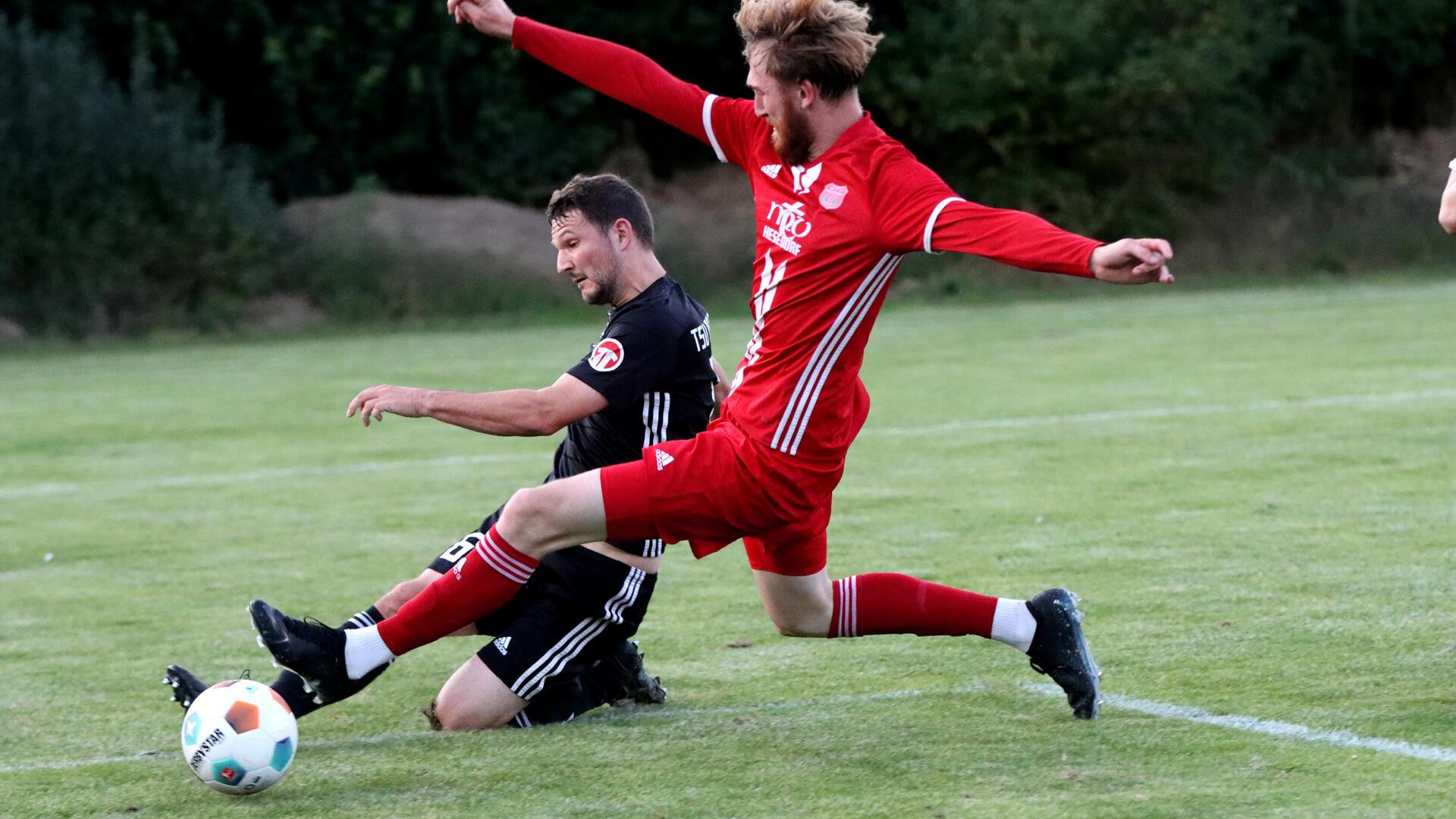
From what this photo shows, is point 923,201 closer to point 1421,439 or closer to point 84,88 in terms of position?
point 1421,439

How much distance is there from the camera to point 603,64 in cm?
529

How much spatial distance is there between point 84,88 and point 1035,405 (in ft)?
56.9

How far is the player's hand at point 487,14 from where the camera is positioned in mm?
5273

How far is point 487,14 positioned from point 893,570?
10.1 ft

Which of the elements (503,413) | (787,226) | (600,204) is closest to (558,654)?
(503,413)

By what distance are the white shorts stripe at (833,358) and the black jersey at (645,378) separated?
462mm

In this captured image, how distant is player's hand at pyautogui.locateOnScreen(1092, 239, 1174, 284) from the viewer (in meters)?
3.87

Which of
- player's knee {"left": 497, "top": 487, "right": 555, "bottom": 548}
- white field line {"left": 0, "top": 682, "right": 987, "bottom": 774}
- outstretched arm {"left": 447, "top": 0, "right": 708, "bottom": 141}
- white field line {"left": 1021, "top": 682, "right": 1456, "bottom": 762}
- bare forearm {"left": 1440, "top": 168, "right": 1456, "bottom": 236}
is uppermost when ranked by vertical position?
outstretched arm {"left": 447, "top": 0, "right": 708, "bottom": 141}

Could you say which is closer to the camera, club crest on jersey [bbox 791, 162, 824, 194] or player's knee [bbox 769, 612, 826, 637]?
club crest on jersey [bbox 791, 162, 824, 194]

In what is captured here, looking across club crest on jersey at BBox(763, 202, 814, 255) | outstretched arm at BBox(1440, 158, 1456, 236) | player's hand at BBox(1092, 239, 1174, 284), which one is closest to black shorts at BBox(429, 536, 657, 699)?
club crest on jersey at BBox(763, 202, 814, 255)

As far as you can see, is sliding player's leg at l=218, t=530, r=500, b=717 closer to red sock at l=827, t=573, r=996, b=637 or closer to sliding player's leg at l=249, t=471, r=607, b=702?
sliding player's leg at l=249, t=471, r=607, b=702

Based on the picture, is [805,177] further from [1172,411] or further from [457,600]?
[1172,411]

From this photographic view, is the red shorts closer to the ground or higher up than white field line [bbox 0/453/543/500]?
higher up

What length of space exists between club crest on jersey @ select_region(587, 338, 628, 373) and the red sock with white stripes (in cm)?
91
